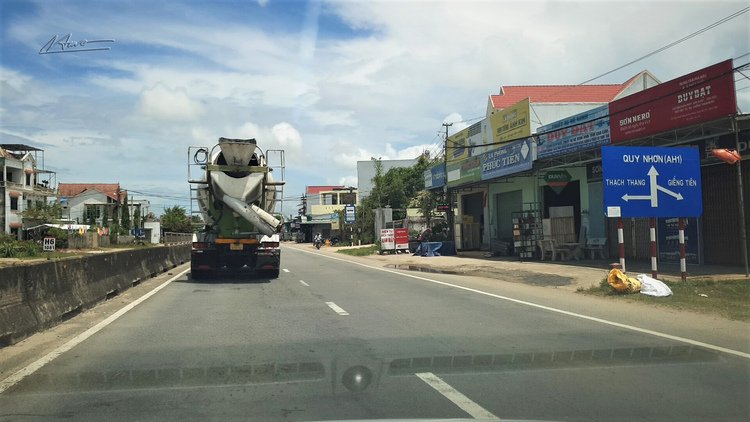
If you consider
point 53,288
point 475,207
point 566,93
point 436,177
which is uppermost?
point 566,93

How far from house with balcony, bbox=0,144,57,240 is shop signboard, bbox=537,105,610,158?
47.7m

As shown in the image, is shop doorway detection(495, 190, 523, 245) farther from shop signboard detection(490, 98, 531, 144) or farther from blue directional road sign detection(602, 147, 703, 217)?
blue directional road sign detection(602, 147, 703, 217)

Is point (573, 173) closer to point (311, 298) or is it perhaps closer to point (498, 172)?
point (498, 172)

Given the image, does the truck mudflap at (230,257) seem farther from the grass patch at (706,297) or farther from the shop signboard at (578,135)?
the shop signboard at (578,135)

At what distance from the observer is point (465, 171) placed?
29.8 meters

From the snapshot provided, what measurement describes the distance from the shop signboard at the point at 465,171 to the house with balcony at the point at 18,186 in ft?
134

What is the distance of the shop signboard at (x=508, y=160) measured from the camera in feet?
76.2

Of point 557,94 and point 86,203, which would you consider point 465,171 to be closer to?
point 557,94

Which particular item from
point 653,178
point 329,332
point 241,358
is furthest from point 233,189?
point 653,178

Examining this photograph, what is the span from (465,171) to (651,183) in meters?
15.7

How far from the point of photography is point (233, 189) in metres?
17.1

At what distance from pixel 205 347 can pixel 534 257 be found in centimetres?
1956

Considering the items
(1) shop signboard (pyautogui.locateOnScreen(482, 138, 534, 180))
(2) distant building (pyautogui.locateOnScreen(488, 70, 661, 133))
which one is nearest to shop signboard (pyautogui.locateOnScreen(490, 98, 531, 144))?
(1) shop signboard (pyautogui.locateOnScreen(482, 138, 534, 180))

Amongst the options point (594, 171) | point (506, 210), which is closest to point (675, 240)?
point (594, 171)
